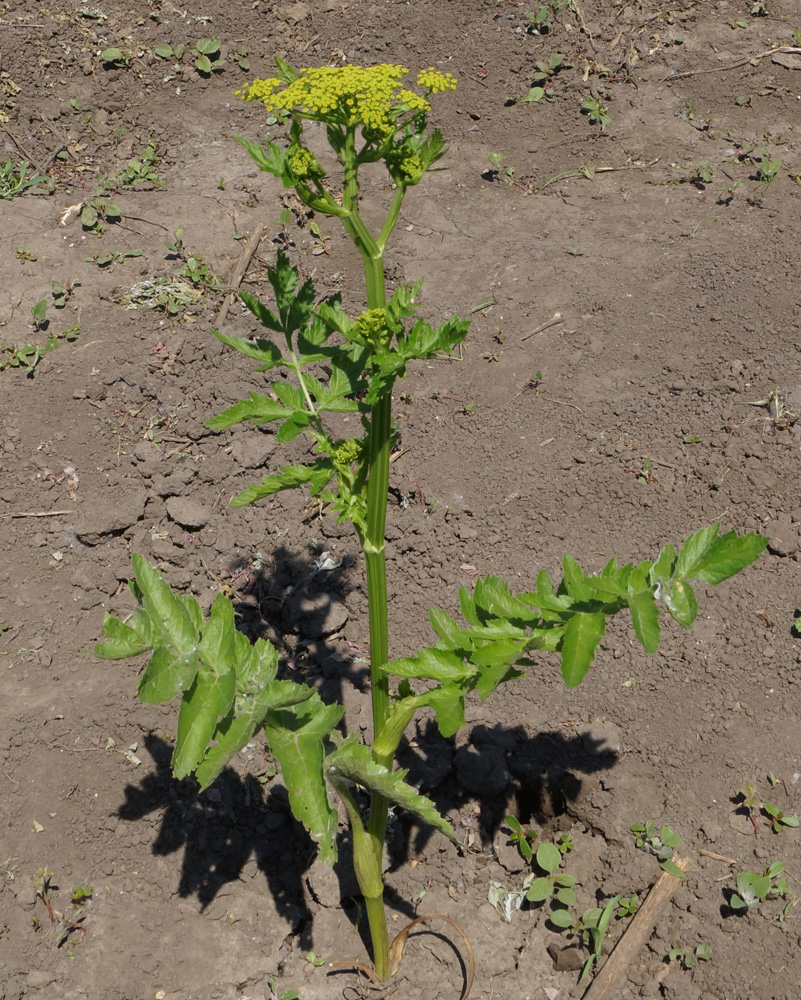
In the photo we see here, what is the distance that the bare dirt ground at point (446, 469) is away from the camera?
3193 millimetres

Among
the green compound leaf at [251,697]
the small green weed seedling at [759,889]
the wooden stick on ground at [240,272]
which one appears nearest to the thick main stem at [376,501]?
the green compound leaf at [251,697]

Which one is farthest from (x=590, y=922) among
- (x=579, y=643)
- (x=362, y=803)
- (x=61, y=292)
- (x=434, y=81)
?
(x=61, y=292)

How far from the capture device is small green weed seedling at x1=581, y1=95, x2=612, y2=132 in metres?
6.20

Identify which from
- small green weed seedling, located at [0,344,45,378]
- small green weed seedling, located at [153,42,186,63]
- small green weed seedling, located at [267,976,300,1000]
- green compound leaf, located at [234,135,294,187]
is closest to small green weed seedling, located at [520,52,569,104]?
small green weed seedling, located at [153,42,186,63]

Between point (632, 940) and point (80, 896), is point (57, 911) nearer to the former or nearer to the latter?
point (80, 896)

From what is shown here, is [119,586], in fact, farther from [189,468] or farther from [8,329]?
[8,329]

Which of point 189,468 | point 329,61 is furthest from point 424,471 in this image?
point 329,61

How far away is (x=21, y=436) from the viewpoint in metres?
4.54

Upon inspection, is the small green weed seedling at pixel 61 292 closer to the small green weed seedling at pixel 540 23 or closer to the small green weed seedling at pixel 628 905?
the small green weed seedling at pixel 540 23

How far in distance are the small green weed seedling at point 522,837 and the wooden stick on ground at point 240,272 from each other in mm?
2975

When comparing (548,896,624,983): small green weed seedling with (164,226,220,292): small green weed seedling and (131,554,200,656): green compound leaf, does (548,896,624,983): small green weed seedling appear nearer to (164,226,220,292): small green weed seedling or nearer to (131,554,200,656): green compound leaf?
(131,554,200,656): green compound leaf

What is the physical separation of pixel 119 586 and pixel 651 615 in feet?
9.09

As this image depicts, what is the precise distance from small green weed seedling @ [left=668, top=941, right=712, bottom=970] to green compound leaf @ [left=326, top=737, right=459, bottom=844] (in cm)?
118

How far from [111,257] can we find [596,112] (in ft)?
11.1
